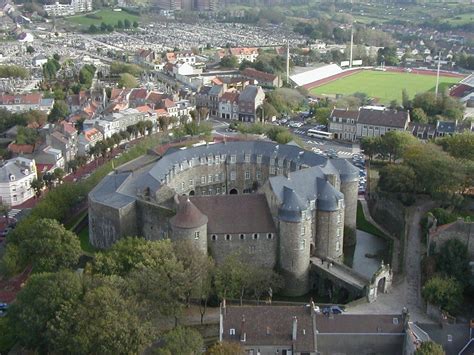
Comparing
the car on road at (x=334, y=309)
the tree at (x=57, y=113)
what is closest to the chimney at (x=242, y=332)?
the car on road at (x=334, y=309)

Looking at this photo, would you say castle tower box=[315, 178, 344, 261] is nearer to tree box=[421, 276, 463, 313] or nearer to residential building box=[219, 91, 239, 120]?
tree box=[421, 276, 463, 313]

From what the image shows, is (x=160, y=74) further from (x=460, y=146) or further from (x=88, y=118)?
(x=460, y=146)

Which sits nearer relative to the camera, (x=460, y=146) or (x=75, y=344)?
(x=75, y=344)

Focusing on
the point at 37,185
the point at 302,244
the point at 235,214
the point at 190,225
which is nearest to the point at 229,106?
the point at 37,185

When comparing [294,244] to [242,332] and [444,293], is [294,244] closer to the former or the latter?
[444,293]

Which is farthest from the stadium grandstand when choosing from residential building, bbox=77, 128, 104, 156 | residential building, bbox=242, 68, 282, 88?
→ residential building, bbox=77, 128, 104, 156

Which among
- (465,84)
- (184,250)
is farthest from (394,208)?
(465,84)
